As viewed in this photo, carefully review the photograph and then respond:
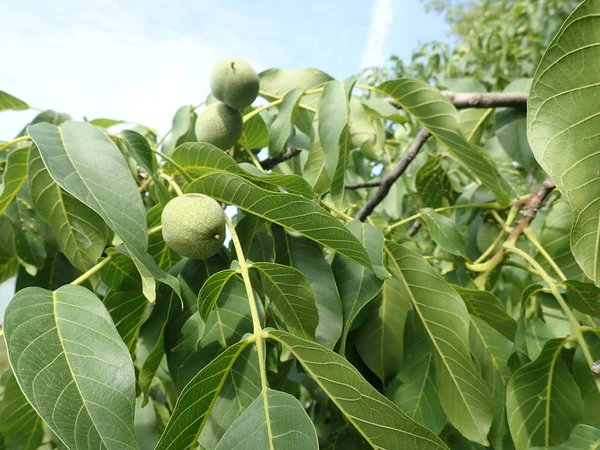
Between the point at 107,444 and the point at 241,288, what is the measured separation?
306 mm

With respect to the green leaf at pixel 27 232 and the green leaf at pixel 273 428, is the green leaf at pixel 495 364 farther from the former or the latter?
the green leaf at pixel 27 232

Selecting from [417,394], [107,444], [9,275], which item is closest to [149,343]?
[107,444]

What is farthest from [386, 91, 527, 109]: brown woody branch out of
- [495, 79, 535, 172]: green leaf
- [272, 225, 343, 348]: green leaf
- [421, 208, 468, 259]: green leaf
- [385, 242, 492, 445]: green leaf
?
[272, 225, 343, 348]: green leaf

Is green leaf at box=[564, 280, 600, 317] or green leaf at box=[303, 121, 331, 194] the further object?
green leaf at box=[303, 121, 331, 194]

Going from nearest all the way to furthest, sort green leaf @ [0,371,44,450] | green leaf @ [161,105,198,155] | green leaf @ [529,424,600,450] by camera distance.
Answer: green leaf @ [529,424,600,450] → green leaf @ [0,371,44,450] → green leaf @ [161,105,198,155]

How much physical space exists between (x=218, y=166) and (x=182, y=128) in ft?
1.39

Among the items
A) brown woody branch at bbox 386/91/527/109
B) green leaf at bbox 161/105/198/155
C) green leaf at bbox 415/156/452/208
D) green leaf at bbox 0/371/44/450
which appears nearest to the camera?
green leaf at bbox 0/371/44/450

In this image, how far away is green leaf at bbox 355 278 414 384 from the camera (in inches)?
35.9

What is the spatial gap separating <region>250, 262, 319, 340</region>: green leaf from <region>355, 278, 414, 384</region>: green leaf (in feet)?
0.60

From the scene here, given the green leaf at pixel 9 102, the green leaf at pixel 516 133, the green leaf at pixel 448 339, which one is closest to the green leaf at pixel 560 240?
the green leaf at pixel 516 133

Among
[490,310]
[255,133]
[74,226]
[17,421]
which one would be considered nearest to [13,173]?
[74,226]

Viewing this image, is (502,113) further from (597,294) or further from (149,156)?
(149,156)

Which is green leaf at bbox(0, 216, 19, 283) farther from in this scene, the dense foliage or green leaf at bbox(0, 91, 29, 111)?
green leaf at bbox(0, 91, 29, 111)

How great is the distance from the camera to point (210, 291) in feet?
2.32
